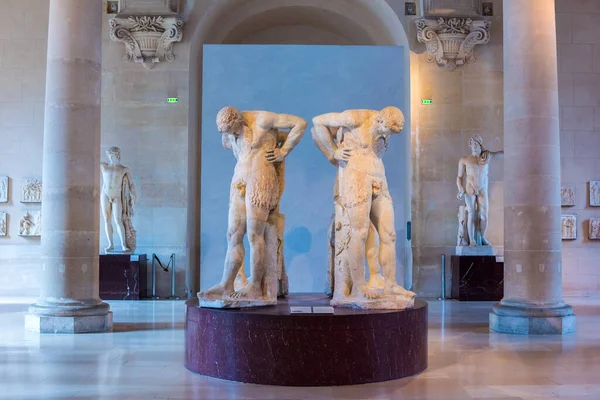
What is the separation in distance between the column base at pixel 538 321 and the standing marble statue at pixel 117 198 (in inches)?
370

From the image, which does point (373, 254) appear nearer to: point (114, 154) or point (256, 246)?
point (256, 246)

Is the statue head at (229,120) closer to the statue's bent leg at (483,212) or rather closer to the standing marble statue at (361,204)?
the standing marble statue at (361,204)

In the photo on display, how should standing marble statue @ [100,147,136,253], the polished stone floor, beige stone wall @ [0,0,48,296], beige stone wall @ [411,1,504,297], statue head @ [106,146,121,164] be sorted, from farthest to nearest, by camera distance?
beige stone wall @ [411,1,504,297], beige stone wall @ [0,0,48,296], standing marble statue @ [100,147,136,253], statue head @ [106,146,121,164], the polished stone floor

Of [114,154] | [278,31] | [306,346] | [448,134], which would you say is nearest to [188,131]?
[114,154]

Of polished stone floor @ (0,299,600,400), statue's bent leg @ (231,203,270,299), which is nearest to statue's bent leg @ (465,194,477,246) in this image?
polished stone floor @ (0,299,600,400)

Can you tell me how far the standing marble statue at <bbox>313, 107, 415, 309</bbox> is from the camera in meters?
8.26

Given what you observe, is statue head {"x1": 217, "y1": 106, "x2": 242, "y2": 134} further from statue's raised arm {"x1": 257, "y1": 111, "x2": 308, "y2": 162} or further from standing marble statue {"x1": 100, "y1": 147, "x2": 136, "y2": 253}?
standing marble statue {"x1": 100, "y1": 147, "x2": 136, "y2": 253}

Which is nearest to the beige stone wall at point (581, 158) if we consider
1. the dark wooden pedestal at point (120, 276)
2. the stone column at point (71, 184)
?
the dark wooden pedestal at point (120, 276)

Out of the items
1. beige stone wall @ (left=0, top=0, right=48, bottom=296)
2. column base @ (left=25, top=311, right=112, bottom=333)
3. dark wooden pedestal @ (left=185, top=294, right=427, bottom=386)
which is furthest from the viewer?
beige stone wall @ (left=0, top=0, right=48, bottom=296)

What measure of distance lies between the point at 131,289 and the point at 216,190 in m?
3.85

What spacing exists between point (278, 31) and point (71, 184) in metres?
11.8

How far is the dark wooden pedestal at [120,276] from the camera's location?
53.4ft

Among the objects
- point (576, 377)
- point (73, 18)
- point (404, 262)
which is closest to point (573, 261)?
point (404, 262)

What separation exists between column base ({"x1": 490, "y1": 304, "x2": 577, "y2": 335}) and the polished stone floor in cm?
25
